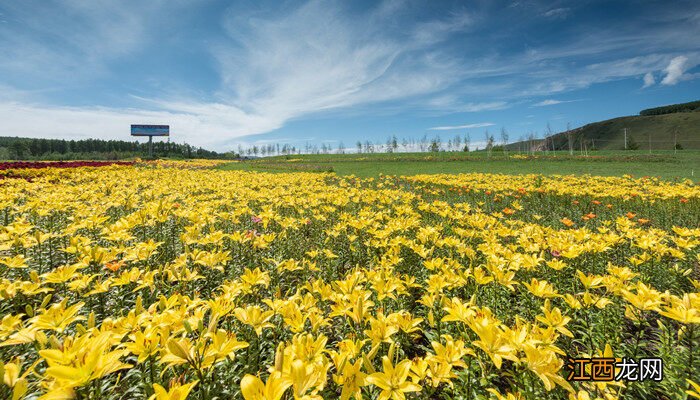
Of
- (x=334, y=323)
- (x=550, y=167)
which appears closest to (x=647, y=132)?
(x=550, y=167)

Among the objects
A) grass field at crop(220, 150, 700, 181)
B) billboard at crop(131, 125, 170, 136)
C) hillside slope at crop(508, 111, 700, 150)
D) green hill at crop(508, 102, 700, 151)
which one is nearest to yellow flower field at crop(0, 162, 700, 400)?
grass field at crop(220, 150, 700, 181)

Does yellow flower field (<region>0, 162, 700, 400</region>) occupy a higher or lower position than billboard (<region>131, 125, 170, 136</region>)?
lower

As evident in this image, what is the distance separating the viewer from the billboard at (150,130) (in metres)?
74.2

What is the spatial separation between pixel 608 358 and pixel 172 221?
307 inches

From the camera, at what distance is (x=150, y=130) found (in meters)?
74.7

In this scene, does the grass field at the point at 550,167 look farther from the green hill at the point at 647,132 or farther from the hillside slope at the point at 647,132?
the hillside slope at the point at 647,132

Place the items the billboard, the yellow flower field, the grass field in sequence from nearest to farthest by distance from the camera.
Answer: the yellow flower field, the grass field, the billboard

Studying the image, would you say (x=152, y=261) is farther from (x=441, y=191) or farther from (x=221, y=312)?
(x=441, y=191)

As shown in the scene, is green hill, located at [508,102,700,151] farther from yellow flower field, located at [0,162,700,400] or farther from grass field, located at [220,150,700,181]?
yellow flower field, located at [0,162,700,400]

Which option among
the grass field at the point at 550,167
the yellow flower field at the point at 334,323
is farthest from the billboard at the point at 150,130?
the yellow flower field at the point at 334,323

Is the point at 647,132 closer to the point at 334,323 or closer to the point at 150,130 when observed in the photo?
the point at 334,323

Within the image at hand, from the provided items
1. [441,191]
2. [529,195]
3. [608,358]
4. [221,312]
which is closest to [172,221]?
[221,312]

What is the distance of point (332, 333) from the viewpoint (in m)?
3.34

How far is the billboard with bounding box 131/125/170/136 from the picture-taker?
243ft
